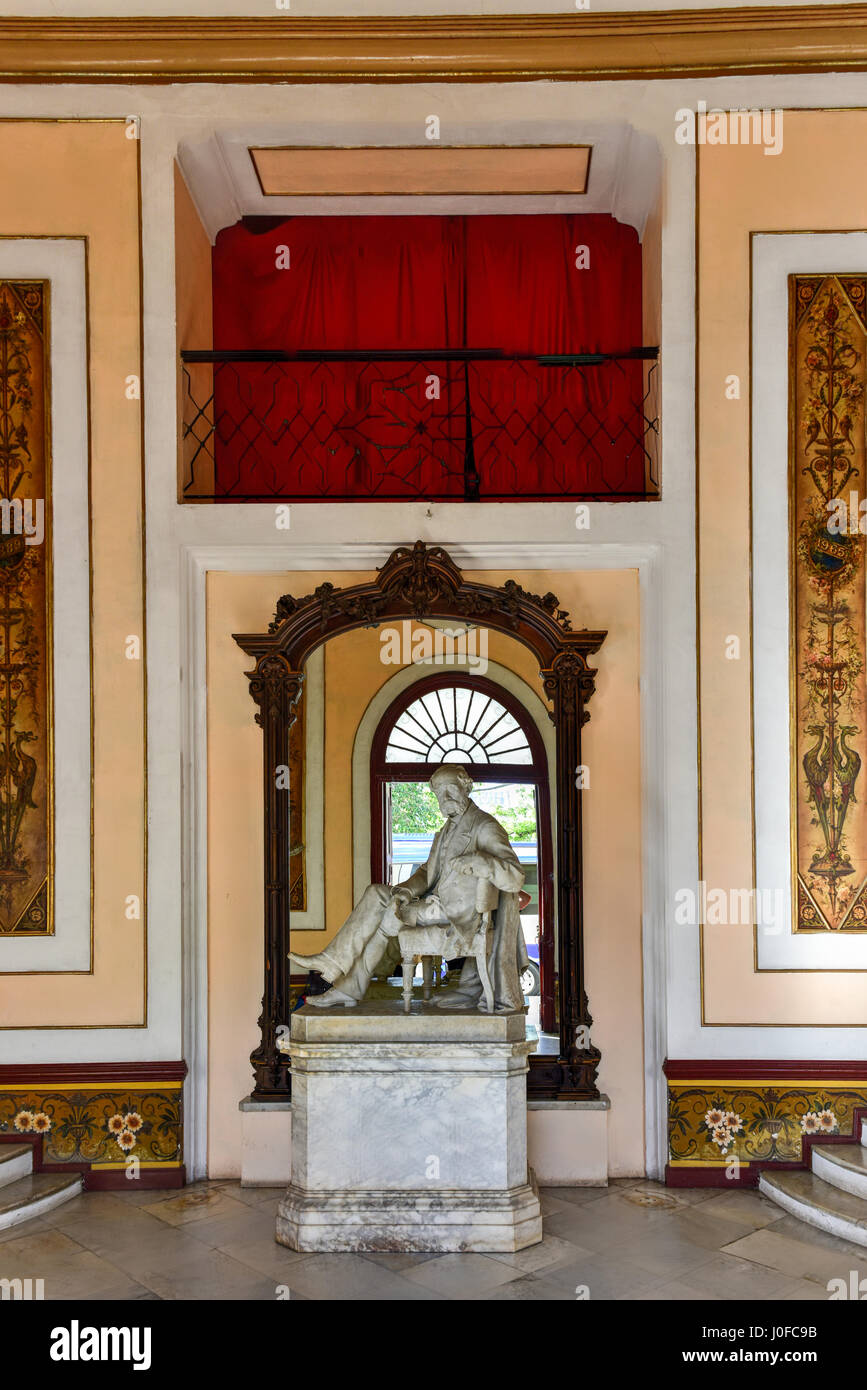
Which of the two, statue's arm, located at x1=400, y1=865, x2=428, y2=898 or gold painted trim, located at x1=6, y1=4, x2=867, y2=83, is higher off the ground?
gold painted trim, located at x1=6, y1=4, x2=867, y2=83

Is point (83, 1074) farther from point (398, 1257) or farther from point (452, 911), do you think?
point (452, 911)

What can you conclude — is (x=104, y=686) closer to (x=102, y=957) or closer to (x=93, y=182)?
(x=102, y=957)

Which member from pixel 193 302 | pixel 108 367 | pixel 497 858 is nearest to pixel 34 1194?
pixel 497 858

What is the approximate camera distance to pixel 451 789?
18.7 feet

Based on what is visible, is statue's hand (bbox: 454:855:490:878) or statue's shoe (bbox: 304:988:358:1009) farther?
statue's shoe (bbox: 304:988:358:1009)

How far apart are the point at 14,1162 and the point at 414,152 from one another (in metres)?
5.71

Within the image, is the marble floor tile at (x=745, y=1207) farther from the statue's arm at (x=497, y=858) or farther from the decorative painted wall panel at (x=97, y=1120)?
the decorative painted wall panel at (x=97, y=1120)

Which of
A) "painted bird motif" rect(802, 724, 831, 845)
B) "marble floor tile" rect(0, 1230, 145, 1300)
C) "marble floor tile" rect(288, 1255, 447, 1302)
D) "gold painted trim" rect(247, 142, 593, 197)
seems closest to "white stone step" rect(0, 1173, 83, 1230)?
"marble floor tile" rect(0, 1230, 145, 1300)

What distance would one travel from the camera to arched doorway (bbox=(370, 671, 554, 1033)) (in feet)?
22.0

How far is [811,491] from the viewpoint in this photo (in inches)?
239

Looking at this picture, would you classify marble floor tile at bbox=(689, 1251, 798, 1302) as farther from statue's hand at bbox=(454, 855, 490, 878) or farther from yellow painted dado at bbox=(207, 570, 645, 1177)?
statue's hand at bbox=(454, 855, 490, 878)

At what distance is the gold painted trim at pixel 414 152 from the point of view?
6445mm

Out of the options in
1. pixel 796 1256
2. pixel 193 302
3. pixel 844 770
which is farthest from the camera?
pixel 193 302

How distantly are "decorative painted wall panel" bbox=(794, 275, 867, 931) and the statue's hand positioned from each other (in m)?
1.67
